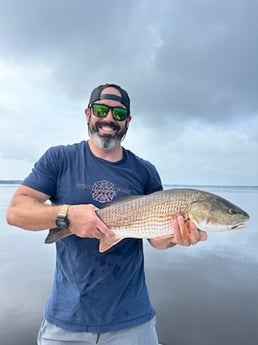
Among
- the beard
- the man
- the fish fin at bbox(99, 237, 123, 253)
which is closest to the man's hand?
the man

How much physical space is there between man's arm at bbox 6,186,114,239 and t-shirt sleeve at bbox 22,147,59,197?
2.2 inches

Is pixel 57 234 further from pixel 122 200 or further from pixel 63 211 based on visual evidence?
pixel 122 200

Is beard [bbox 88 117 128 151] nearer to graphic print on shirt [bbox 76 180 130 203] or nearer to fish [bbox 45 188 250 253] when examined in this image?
graphic print on shirt [bbox 76 180 130 203]

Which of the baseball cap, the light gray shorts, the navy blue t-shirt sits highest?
the baseball cap

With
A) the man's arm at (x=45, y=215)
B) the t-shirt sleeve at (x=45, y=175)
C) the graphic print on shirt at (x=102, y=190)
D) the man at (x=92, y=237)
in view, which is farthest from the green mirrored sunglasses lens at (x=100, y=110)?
the man's arm at (x=45, y=215)

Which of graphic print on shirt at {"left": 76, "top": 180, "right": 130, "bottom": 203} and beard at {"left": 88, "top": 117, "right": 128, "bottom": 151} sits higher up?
beard at {"left": 88, "top": 117, "right": 128, "bottom": 151}

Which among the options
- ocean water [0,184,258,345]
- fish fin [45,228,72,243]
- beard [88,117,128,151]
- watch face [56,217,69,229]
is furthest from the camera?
ocean water [0,184,258,345]

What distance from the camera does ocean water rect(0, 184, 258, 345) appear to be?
225 inches

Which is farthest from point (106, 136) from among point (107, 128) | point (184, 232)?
point (184, 232)

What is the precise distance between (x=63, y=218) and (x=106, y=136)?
914 millimetres

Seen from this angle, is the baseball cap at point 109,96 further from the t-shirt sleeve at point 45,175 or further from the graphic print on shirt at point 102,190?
the graphic print on shirt at point 102,190

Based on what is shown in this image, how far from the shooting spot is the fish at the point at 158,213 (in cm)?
290

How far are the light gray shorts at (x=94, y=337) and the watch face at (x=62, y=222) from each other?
828 mm

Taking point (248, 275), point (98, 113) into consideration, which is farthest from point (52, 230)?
point (248, 275)
